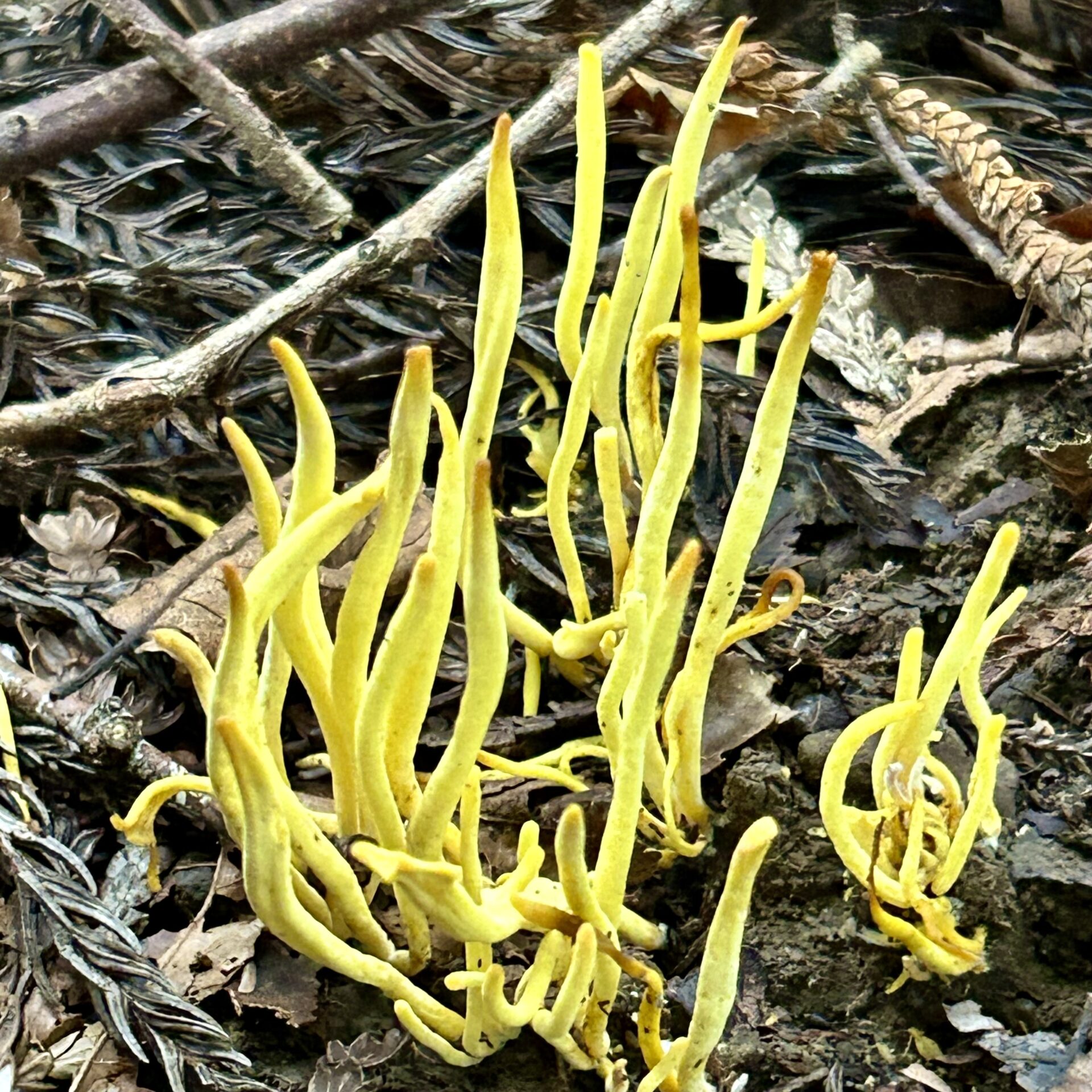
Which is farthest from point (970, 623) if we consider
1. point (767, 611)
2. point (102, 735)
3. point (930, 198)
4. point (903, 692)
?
point (930, 198)

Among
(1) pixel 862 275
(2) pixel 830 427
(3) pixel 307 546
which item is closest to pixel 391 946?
(3) pixel 307 546

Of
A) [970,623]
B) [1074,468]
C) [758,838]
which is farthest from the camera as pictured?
[1074,468]

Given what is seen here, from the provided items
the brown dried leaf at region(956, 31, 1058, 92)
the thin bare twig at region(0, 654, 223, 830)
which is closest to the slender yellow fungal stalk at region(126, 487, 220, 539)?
the thin bare twig at region(0, 654, 223, 830)

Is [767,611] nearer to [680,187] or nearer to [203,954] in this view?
[680,187]

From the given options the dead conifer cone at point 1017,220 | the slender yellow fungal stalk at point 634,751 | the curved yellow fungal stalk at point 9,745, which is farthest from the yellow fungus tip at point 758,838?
the dead conifer cone at point 1017,220

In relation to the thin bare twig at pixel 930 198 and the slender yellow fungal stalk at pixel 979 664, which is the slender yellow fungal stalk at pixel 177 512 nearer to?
the slender yellow fungal stalk at pixel 979 664

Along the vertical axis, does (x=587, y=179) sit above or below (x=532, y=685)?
above
